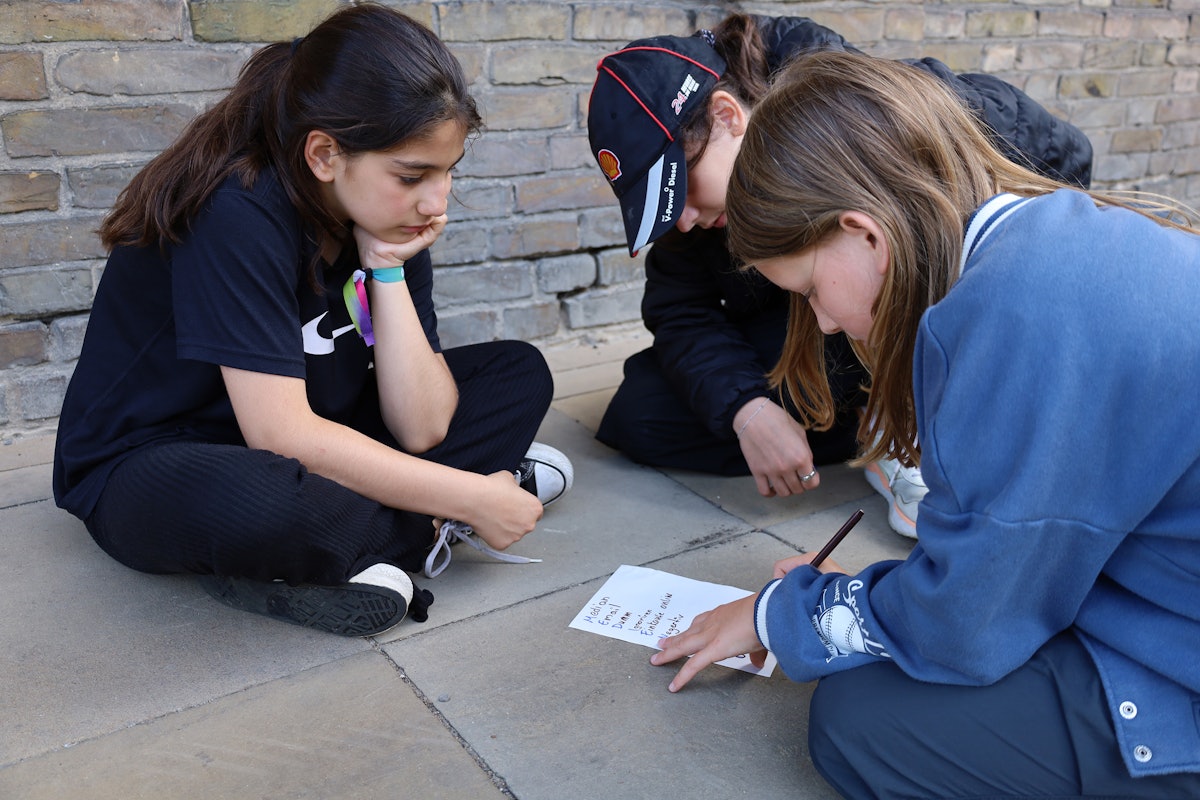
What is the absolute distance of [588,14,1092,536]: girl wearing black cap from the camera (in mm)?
1847

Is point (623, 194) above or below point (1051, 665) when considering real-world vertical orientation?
above

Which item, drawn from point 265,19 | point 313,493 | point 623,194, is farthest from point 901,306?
point 265,19

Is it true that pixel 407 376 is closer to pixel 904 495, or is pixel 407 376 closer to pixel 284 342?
pixel 284 342

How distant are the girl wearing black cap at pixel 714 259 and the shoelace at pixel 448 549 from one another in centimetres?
52

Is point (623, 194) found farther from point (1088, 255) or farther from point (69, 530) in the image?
point (69, 530)

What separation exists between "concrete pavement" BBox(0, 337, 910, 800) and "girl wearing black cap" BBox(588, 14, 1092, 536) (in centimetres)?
24

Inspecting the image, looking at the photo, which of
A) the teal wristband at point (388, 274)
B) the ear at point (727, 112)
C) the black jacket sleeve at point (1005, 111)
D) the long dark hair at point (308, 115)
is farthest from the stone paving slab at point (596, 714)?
the black jacket sleeve at point (1005, 111)

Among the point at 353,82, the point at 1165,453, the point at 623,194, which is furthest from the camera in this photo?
the point at 623,194

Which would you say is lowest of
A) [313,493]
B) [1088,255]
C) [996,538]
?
[313,493]

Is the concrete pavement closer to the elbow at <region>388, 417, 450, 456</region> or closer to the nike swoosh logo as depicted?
the elbow at <region>388, 417, 450, 456</region>

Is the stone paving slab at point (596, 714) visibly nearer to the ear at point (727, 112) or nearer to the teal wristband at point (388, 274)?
the teal wristband at point (388, 274)

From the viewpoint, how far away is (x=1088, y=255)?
1061 millimetres

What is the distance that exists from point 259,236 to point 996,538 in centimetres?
113

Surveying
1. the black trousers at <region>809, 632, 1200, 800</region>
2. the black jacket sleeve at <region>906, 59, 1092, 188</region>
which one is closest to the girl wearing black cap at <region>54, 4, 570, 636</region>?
the black trousers at <region>809, 632, 1200, 800</region>
